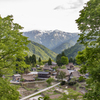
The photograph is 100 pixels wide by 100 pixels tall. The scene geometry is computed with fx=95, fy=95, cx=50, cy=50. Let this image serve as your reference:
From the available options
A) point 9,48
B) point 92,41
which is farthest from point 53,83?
point 92,41

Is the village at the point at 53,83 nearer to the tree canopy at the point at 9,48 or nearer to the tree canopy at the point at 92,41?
the tree canopy at the point at 9,48

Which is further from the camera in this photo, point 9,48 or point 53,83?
point 53,83

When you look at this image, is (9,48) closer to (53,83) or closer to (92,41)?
(92,41)

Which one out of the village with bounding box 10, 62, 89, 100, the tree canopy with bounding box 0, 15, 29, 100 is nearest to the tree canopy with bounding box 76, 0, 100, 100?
the tree canopy with bounding box 0, 15, 29, 100

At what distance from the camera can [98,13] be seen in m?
5.43

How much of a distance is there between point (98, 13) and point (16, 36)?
20.0 ft

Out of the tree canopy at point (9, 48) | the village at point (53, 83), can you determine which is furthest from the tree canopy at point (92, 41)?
the village at point (53, 83)

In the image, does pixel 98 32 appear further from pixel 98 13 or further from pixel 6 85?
pixel 6 85

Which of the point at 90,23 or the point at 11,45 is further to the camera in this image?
the point at 11,45

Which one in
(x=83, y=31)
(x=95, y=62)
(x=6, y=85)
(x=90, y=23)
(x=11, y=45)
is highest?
(x=90, y=23)

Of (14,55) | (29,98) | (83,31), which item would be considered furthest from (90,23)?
(29,98)

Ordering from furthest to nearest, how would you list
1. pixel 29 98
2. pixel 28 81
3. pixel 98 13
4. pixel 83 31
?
pixel 28 81 → pixel 29 98 → pixel 83 31 → pixel 98 13

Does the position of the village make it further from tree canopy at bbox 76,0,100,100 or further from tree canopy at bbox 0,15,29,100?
tree canopy at bbox 76,0,100,100

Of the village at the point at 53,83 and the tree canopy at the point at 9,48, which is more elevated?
the tree canopy at the point at 9,48
